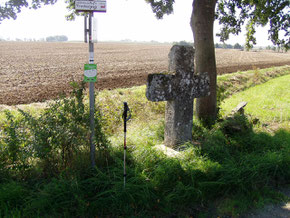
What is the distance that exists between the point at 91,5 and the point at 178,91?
2.24 meters

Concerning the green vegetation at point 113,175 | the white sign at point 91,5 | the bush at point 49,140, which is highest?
the white sign at point 91,5

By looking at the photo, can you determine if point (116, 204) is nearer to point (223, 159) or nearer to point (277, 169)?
point (223, 159)

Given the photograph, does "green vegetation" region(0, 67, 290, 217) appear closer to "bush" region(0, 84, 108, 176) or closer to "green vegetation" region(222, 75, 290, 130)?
"bush" region(0, 84, 108, 176)

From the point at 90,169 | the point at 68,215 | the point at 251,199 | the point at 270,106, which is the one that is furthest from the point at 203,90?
the point at 270,106

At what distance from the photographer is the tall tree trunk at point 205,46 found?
6.14 metres

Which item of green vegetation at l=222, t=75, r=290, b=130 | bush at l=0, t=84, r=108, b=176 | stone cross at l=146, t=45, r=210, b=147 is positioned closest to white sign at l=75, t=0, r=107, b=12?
bush at l=0, t=84, r=108, b=176

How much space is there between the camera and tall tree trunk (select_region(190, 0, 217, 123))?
614cm

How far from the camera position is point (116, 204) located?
327cm

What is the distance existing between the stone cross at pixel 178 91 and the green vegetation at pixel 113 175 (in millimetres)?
374

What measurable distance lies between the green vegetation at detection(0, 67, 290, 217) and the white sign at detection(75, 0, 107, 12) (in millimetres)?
1378

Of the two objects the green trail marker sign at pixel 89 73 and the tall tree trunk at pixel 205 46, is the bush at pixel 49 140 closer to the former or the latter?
the green trail marker sign at pixel 89 73

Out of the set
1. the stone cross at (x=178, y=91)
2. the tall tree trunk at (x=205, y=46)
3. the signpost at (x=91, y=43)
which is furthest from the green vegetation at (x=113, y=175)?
the tall tree trunk at (x=205, y=46)

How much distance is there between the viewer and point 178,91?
4.72 meters

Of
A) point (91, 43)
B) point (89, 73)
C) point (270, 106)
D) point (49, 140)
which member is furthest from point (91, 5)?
point (270, 106)
